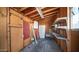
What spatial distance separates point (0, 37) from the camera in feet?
5.30

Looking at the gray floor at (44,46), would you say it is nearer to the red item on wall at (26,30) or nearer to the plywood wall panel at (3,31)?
the red item on wall at (26,30)

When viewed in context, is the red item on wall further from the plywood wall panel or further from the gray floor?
the plywood wall panel

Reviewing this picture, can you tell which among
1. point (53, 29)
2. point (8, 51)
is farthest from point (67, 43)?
point (8, 51)

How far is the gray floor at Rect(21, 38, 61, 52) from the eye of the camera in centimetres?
164

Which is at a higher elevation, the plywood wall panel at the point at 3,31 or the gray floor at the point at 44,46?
the plywood wall panel at the point at 3,31

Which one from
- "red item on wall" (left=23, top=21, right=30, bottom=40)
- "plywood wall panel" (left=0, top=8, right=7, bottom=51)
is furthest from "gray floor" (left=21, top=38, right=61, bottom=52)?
"plywood wall panel" (left=0, top=8, right=7, bottom=51)

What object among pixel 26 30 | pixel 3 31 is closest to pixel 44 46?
pixel 26 30

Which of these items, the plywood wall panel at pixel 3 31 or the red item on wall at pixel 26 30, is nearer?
the plywood wall panel at pixel 3 31

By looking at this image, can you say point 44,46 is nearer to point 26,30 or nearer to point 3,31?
point 26,30

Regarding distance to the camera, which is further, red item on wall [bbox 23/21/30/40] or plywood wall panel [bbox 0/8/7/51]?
red item on wall [bbox 23/21/30/40]

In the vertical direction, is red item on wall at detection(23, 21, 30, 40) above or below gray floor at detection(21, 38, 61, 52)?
above

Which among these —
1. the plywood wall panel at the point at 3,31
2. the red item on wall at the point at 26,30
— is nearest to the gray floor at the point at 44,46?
the red item on wall at the point at 26,30

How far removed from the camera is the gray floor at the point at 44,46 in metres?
1.64

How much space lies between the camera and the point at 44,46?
1.69 metres
